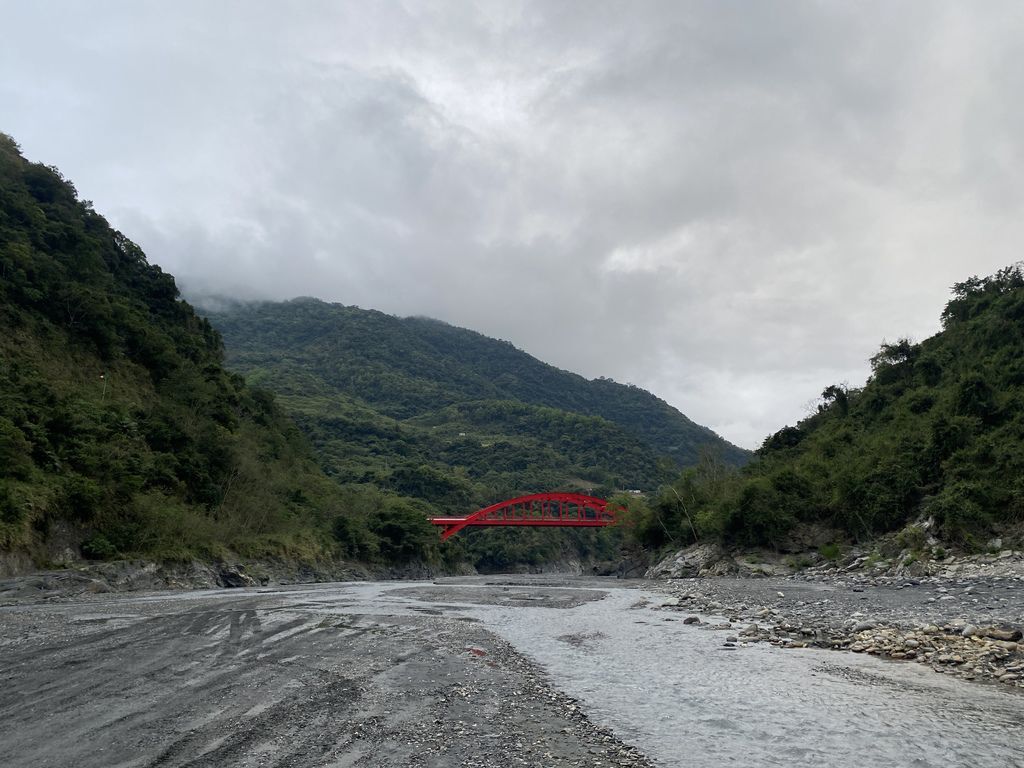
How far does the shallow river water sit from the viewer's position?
7.02 m

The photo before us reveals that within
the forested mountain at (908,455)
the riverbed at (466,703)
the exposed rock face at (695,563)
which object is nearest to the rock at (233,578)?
the riverbed at (466,703)

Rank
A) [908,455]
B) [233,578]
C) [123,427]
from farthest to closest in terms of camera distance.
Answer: [233,578], [123,427], [908,455]

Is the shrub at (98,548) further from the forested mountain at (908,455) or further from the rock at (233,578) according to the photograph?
the forested mountain at (908,455)

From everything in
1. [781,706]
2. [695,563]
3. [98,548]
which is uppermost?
[98,548]

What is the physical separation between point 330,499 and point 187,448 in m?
26.6

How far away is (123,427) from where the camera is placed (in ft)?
136

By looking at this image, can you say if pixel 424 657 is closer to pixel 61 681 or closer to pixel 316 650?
pixel 316 650

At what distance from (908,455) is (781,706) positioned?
36280 millimetres

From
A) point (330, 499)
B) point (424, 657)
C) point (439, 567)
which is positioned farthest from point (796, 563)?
point (439, 567)

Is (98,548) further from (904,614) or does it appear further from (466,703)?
(904,614)

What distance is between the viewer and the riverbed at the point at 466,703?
676cm

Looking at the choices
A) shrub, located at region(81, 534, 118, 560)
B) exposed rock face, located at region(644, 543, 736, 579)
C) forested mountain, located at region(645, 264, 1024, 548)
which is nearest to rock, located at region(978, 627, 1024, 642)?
forested mountain, located at region(645, 264, 1024, 548)

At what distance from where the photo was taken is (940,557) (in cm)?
2952

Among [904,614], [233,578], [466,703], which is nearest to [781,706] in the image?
[466,703]
